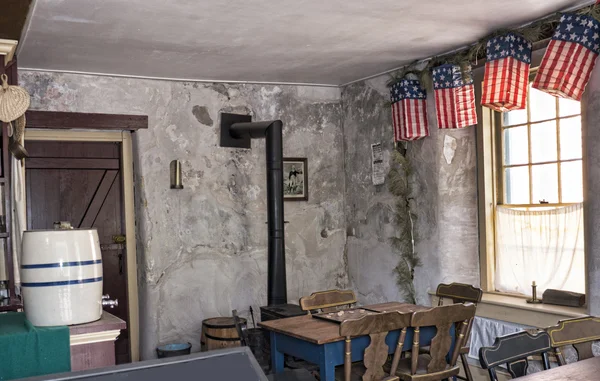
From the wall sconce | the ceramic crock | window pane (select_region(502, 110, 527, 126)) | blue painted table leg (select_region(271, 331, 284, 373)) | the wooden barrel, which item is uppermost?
window pane (select_region(502, 110, 527, 126))

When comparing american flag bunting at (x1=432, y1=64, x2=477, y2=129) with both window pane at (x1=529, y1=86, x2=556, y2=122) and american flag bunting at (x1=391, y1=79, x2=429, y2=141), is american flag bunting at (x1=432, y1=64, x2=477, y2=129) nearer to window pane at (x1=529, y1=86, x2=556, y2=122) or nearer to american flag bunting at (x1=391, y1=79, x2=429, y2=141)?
american flag bunting at (x1=391, y1=79, x2=429, y2=141)

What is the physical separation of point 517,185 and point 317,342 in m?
2.49

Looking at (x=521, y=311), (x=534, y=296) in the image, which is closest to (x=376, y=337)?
(x=521, y=311)

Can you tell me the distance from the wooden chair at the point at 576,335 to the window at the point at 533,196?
1.38 meters

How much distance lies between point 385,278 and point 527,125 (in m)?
2.07

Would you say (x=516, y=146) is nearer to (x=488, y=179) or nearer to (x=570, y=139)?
(x=488, y=179)

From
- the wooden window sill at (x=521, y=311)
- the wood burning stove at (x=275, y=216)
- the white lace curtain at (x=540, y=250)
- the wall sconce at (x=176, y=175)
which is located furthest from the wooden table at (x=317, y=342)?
the wall sconce at (x=176, y=175)

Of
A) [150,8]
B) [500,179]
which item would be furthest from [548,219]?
[150,8]

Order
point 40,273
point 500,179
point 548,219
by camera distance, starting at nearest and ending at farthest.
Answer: point 40,273
point 548,219
point 500,179

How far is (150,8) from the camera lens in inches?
151

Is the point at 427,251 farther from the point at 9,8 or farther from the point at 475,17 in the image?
the point at 9,8

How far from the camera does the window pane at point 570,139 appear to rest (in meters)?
4.50

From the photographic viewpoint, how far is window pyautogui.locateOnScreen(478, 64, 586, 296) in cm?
Answer: 453

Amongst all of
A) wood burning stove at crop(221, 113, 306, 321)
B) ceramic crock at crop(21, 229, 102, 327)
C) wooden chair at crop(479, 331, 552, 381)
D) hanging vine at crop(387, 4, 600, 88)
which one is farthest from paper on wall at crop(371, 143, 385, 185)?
ceramic crock at crop(21, 229, 102, 327)
